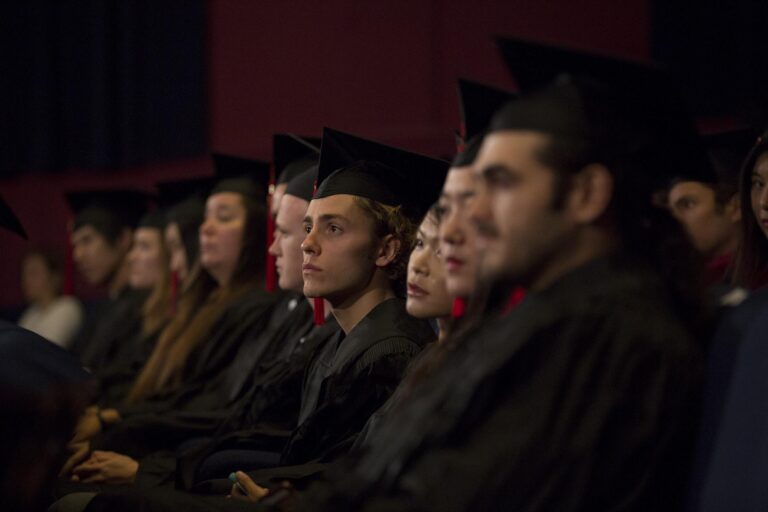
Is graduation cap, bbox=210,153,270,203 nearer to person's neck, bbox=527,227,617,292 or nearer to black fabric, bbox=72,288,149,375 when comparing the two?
black fabric, bbox=72,288,149,375

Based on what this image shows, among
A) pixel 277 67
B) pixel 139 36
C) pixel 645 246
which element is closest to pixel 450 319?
pixel 645 246

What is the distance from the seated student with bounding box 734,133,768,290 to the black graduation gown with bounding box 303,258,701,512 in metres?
1.53

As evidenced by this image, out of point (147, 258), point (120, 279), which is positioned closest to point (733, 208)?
point (147, 258)

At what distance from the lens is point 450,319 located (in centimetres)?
271

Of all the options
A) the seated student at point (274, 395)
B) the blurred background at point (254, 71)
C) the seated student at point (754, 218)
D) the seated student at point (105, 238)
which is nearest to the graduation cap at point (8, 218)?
the seated student at point (274, 395)

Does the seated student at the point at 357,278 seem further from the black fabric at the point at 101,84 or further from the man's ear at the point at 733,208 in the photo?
the black fabric at the point at 101,84

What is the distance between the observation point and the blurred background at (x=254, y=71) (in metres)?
5.83

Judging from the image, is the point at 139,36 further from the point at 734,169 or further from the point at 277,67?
the point at 734,169

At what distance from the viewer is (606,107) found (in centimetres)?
184

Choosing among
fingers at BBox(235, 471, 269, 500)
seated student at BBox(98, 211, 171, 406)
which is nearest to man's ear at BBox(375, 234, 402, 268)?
fingers at BBox(235, 471, 269, 500)

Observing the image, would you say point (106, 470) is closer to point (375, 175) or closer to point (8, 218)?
point (8, 218)

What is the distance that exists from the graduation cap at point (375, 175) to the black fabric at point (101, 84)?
15.6ft

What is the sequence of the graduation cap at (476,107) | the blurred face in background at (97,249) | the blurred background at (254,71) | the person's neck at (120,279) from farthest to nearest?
1. the person's neck at (120,279)
2. the blurred face in background at (97,249)
3. the blurred background at (254,71)
4. the graduation cap at (476,107)

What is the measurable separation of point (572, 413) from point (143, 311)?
471 cm
